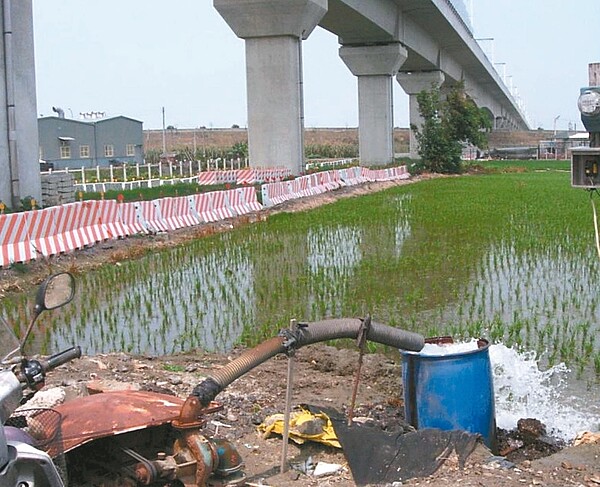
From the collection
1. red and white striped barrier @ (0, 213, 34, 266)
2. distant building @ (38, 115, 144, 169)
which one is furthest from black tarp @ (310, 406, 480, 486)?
distant building @ (38, 115, 144, 169)

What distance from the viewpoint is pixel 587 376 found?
6977 mm

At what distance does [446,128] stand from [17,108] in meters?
34.0

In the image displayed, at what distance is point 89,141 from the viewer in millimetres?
54438

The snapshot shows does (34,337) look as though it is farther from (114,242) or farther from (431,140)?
(431,140)

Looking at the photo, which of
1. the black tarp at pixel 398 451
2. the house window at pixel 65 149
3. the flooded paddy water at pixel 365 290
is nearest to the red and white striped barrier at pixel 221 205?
the flooded paddy water at pixel 365 290

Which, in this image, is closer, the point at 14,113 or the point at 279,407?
the point at 279,407

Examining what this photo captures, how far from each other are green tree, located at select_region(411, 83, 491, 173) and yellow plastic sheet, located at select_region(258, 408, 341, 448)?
42.3 m

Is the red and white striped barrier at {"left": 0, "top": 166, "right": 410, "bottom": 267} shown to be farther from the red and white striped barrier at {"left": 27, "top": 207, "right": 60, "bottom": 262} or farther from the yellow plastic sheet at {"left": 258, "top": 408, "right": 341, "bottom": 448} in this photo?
the yellow plastic sheet at {"left": 258, "top": 408, "right": 341, "bottom": 448}

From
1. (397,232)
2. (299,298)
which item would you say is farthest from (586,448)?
(397,232)

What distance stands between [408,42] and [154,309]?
115ft

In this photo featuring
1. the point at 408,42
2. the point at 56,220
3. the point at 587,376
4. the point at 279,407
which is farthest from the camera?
the point at 408,42

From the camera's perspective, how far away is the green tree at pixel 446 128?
4672cm

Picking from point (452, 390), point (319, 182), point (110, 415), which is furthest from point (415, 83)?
point (110, 415)

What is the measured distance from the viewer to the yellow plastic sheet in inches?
194
